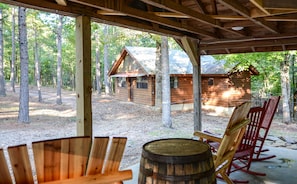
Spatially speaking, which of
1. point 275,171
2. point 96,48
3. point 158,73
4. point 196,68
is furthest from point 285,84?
point 96,48

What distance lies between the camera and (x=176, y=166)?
1462 millimetres

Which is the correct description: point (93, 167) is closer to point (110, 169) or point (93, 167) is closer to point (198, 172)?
point (110, 169)

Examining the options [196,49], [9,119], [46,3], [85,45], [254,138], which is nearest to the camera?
[46,3]

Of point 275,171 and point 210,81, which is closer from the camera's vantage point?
point 275,171

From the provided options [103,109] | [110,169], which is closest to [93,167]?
[110,169]

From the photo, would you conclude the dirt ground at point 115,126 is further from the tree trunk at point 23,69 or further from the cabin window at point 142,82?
the cabin window at point 142,82

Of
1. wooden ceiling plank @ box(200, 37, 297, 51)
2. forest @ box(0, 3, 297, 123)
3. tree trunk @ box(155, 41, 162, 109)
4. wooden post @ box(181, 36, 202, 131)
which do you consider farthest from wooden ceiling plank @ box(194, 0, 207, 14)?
tree trunk @ box(155, 41, 162, 109)

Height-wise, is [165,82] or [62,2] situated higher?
[62,2]

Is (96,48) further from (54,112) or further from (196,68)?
(196,68)

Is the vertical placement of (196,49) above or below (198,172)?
above

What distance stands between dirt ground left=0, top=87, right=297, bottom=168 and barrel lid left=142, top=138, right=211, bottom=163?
4.01 metres

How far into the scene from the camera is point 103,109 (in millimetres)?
13484

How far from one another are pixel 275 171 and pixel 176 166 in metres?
2.80

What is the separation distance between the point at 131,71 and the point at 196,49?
11179 millimetres
